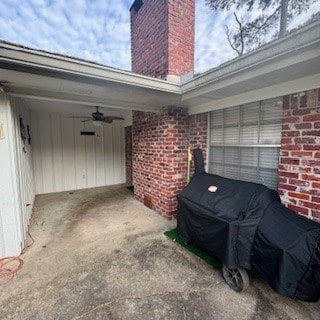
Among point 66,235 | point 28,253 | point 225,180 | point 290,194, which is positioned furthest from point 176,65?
point 28,253

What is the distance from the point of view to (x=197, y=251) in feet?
9.16

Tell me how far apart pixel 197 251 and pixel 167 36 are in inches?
153

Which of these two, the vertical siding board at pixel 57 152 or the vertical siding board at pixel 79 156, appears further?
the vertical siding board at pixel 79 156

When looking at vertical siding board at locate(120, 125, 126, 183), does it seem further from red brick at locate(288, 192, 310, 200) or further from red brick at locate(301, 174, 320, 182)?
red brick at locate(301, 174, 320, 182)

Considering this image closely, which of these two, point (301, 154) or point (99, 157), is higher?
point (301, 154)

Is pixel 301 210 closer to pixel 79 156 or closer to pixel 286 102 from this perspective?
pixel 286 102

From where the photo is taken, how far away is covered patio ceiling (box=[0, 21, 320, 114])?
5.59 feet

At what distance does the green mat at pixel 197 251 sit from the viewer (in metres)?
2.55

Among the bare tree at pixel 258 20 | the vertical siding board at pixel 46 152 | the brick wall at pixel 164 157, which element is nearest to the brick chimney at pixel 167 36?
the brick wall at pixel 164 157

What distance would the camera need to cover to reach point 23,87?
256 centimetres

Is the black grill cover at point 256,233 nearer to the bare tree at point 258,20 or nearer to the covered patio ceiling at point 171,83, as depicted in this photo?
the covered patio ceiling at point 171,83

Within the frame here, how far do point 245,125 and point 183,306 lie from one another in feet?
8.39

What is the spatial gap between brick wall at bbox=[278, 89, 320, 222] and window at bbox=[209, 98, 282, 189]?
214 millimetres

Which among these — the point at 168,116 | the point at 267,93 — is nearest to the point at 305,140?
the point at 267,93
